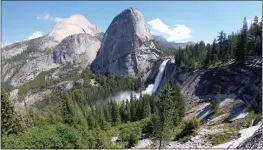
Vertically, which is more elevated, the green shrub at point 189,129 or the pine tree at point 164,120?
the pine tree at point 164,120

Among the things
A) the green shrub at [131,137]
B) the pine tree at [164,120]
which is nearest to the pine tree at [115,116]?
the green shrub at [131,137]

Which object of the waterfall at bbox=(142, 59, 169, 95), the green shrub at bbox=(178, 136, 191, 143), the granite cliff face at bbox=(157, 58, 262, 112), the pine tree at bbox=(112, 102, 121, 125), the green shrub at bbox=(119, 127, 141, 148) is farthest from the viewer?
the waterfall at bbox=(142, 59, 169, 95)

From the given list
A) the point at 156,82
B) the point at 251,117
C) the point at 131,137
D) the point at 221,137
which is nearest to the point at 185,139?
the point at 221,137

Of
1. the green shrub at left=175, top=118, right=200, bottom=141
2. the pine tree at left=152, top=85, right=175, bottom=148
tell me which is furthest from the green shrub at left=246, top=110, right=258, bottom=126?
the pine tree at left=152, top=85, right=175, bottom=148

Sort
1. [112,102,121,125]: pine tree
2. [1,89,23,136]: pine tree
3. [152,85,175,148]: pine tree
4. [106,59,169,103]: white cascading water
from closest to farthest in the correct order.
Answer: [1,89,23,136]: pine tree → [152,85,175,148]: pine tree → [112,102,121,125]: pine tree → [106,59,169,103]: white cascading water

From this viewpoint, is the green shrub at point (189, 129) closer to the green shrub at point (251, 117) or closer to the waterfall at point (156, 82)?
the green shrub at point (251, 117)

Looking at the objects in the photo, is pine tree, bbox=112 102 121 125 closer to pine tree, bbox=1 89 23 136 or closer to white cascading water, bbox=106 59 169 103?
pine tree, bbox=1 89 23 136

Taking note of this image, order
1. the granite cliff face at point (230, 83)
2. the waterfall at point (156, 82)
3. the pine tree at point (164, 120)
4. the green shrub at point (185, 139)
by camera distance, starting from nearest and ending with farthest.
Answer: the pine tree at point (164, 120) → the green shrub at point (185, 139) → the granite cliff face at point (230, 83) → the waterfall at point (156, 82)

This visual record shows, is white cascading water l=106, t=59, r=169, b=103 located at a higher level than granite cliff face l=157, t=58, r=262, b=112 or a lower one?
lower

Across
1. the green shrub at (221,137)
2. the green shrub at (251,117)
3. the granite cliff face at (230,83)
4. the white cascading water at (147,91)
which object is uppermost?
the granite cliff face at (230,83)

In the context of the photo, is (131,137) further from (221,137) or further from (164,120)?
(221,137)

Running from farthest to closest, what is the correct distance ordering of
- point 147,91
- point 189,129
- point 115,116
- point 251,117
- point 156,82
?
point 156,82 < point 147,91 < point 115,116 < point 251,117 < point 189,129

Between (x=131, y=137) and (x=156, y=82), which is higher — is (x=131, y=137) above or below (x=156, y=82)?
above

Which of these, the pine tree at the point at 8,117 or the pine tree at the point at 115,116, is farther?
the pine tree at the point at 115,116
